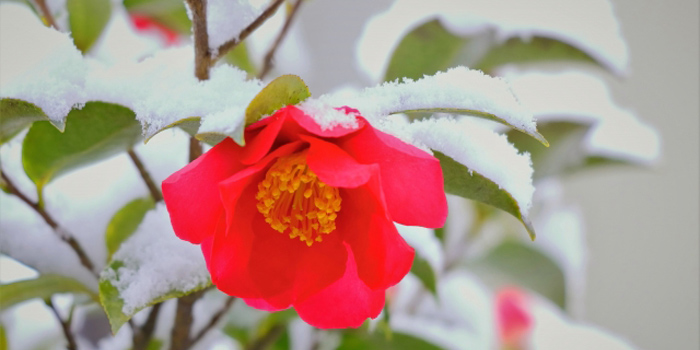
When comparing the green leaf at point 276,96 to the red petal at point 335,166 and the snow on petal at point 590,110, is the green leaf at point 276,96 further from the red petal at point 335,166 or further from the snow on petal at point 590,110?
the snow on petal at point 590,110

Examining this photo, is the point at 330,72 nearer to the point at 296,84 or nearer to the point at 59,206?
the point at 59,206

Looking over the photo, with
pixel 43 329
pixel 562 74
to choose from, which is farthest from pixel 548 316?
pixel 43 329

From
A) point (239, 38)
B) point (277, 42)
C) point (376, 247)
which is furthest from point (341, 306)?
point (277, 42)

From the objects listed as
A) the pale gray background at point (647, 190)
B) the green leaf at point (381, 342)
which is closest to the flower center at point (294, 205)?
the green leaf at point (381, 342)

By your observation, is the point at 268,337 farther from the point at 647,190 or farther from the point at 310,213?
the point at 647,190

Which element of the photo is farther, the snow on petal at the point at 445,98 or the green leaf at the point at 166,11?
the green leaf at the point at 166,11

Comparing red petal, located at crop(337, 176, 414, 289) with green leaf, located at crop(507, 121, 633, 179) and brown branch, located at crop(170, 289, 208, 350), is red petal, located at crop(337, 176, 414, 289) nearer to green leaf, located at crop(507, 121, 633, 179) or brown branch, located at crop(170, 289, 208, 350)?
brown branch, located at crop(170, 289, 208, 350)

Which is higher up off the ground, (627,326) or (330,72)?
(330,72)
